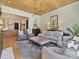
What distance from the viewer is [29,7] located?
170 inches

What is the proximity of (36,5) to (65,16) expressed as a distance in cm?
107

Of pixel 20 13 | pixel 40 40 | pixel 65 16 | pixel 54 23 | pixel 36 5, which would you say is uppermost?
pixel 36 5

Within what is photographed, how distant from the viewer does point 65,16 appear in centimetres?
394

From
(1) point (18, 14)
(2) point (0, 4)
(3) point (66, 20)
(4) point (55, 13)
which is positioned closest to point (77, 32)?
(3) point (66, 20)

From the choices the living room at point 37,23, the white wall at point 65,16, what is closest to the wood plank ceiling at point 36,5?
the living room at point 37,23

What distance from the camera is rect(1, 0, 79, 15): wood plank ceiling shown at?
409cm

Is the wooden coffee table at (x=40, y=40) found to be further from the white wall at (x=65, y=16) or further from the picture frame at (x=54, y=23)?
the picture frame at (x=54, y=23)

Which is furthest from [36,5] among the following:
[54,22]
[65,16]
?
[65,16]

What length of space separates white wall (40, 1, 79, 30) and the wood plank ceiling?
14 cm

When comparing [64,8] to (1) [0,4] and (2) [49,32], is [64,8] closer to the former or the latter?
(2) [49,32]

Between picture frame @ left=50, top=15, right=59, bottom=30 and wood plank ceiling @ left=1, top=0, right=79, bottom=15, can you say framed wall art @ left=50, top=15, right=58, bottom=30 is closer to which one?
picture frame @ left=50, top=15, right=59, bottom=30

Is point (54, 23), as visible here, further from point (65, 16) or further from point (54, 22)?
point (65, 16)

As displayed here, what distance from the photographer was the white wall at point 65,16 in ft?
12.0

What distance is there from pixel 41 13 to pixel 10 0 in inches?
40.1
